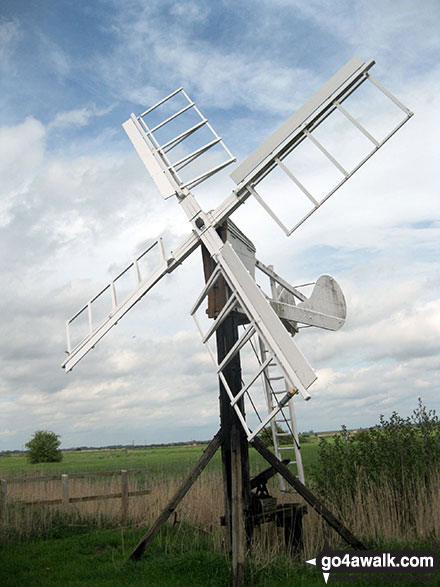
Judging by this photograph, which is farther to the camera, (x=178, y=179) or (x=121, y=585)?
(x=178, y=179)

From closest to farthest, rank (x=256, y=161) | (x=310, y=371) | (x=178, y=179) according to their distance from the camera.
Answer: (x=310, y=371)
(x=256, y=161)
(x=178, y=179)

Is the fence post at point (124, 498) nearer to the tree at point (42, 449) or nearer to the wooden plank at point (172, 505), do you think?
the wooden plank at point (172, 505)

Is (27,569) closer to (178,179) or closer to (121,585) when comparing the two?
(121,585)

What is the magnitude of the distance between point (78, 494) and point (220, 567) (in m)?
6.48

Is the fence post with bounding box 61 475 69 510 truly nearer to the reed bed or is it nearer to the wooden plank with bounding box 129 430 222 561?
the reed bed

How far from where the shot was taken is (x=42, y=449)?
39.3 m

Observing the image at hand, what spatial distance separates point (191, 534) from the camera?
8.95 meters

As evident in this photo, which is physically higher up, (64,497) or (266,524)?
(64,497)

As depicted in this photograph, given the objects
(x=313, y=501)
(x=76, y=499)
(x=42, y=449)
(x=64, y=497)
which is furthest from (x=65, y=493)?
(x=42, y=449)

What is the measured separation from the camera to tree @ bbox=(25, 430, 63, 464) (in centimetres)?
3912

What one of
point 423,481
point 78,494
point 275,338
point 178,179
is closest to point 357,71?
point 178,179

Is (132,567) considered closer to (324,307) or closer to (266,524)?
(266,524)

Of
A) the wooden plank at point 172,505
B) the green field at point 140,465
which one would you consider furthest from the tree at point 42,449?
the wooden plank at point 172,505

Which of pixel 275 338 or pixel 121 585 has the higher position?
pixel 275 338
